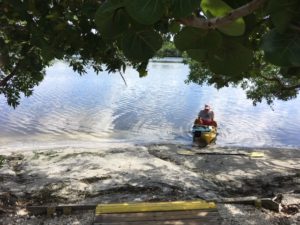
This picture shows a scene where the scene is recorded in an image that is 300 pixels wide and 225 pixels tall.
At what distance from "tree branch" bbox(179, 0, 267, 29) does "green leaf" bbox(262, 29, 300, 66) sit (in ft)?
0.26

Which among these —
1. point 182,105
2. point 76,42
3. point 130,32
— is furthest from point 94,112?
point 130,32

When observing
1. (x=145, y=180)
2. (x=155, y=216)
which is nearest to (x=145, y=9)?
(x=155, y=216)

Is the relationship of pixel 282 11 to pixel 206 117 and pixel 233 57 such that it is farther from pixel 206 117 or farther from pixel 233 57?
pixel 206 117

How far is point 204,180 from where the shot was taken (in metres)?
9.07

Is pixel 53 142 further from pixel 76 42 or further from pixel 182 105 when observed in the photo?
pixel 76 42

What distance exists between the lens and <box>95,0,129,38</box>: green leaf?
0.97m

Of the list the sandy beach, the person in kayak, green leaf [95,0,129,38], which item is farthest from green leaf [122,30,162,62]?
the person in kayak

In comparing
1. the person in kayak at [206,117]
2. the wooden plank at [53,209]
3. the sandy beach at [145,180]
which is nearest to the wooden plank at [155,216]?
the sandy beach at [145,180]

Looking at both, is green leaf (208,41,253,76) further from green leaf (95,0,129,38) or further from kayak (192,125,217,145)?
kayak (192,125,217,145)

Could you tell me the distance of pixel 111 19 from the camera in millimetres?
1003

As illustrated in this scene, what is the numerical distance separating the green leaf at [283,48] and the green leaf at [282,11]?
0.9 inches

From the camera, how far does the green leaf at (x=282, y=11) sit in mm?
926

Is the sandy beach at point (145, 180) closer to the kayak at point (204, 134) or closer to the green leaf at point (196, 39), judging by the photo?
the kayak at point (204, 134)

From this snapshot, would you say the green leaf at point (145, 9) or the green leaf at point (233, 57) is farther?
the green leaf at point (233, 57)
